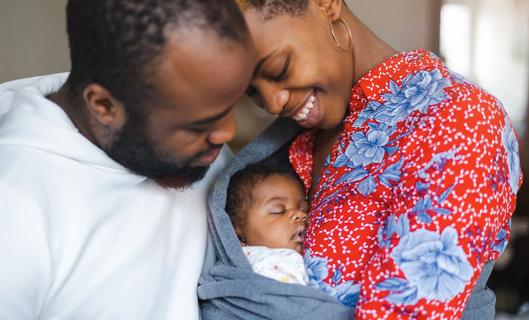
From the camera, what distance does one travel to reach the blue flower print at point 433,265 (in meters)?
1.18

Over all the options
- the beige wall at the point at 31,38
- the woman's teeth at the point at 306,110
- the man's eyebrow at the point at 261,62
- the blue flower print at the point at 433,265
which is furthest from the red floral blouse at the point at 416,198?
the beige wall at the point at 31,38

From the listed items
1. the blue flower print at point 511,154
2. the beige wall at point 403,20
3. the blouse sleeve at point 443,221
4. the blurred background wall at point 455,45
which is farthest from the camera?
the beige wall at point 403,20

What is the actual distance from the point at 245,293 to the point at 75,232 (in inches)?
15.2

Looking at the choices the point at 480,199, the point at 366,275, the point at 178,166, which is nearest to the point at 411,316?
the point at 366,275

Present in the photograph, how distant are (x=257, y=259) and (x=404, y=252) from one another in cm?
38

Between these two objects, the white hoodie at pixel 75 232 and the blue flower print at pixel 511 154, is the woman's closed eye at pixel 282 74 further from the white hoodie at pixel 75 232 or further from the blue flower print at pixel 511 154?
the blue flower print at pixel 511 154

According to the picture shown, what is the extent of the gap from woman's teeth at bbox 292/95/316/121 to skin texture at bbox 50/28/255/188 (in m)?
0.25

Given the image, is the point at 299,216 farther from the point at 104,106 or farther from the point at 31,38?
the point at 31,38

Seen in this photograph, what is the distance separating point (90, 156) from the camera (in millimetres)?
1243

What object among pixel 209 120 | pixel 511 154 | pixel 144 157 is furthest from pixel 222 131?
pixel 511 154

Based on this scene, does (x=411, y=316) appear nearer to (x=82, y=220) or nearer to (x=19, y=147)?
(x=82, y=220)

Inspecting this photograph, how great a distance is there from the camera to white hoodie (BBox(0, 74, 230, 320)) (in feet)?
3.69

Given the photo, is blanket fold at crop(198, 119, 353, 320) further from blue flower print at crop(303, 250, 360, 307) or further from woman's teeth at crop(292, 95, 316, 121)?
woman's teeth at crop(292, 95, 316, 121)

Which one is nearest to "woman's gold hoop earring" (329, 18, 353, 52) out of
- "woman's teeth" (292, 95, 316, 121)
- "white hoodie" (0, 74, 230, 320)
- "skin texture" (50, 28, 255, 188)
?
"woman's teeth" (292, 95, 316, 121)
